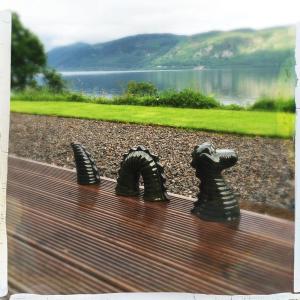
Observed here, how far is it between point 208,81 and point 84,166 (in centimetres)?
64

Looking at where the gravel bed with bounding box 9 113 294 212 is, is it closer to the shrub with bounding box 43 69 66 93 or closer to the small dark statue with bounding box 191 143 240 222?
the small dark statue with bounding box 191 143 240 222

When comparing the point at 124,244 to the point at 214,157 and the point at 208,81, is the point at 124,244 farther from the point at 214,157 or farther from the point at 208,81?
the point at 208,81

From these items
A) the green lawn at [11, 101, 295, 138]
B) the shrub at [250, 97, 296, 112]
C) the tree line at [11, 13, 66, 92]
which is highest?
the tree line at [11, 13, 66, 92]

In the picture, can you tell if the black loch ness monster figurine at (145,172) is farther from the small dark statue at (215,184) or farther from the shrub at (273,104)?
the shrub at (273,104)

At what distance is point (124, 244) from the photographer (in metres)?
2.22

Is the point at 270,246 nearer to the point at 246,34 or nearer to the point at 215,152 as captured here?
the point at 215,152

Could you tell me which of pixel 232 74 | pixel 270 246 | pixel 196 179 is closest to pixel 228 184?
pixel 196 179

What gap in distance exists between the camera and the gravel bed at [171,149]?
7.34ft

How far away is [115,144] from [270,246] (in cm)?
77

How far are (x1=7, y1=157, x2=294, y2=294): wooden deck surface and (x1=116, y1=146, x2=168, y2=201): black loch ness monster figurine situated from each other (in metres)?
0.05

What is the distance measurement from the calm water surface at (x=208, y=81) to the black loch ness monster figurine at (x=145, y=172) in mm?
275

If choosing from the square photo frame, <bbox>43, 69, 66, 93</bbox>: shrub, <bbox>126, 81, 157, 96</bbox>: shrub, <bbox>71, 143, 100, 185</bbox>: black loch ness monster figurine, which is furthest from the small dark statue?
<bbox>43, 69, 66, 93</bbox>: shrub

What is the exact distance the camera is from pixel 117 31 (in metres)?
2.29

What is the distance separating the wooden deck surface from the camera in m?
2.10
